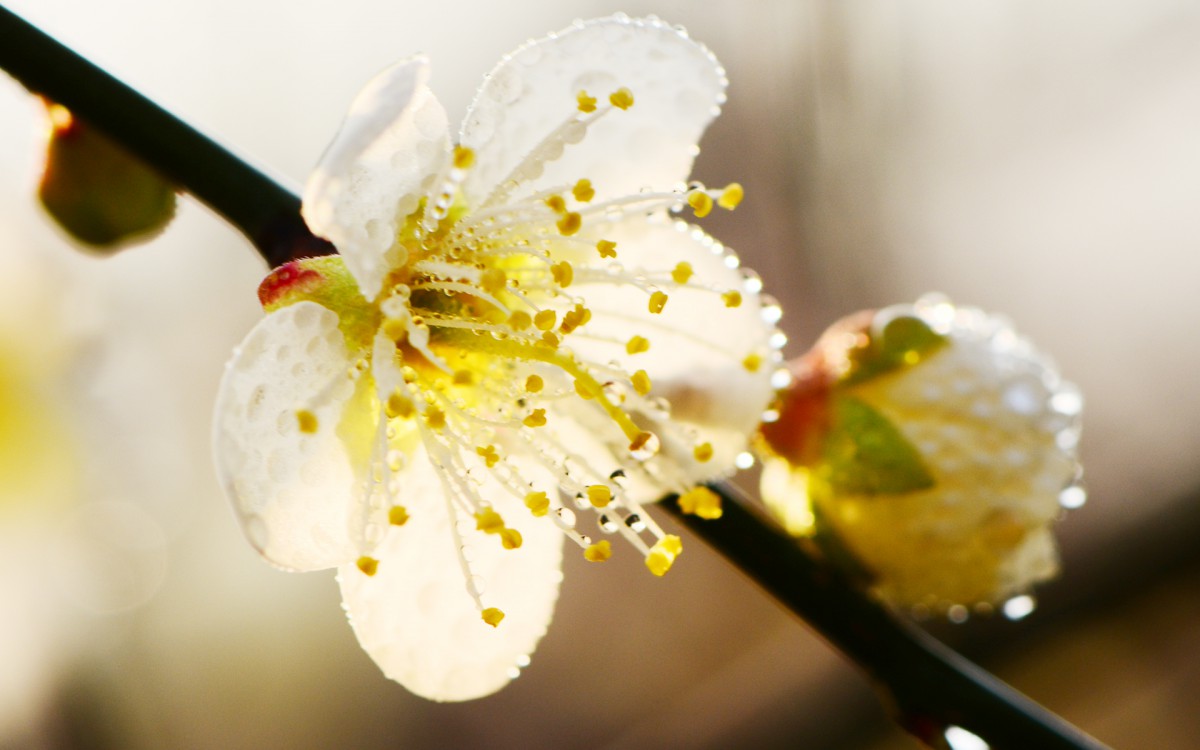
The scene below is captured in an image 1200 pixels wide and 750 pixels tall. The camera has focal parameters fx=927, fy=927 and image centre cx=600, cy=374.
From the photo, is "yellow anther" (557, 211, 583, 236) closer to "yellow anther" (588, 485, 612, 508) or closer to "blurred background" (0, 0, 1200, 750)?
"yellow anther" (588, 485, 612, 508)

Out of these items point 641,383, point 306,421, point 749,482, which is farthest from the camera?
point 749,482

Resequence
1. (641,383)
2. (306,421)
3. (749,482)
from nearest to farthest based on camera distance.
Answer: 1. (306,421)
2. (641,383)
3. (749,482)

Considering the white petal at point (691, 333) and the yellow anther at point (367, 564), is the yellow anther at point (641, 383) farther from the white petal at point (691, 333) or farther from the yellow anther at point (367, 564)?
the yellow anther at point (367, 564)

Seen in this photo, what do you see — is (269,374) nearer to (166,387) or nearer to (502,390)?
(502,390)

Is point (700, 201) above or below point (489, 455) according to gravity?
above

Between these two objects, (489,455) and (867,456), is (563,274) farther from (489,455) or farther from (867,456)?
(867,456)

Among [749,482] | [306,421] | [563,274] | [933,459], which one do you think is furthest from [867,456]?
[749,482]

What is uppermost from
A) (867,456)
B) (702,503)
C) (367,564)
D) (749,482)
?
(749,482)
